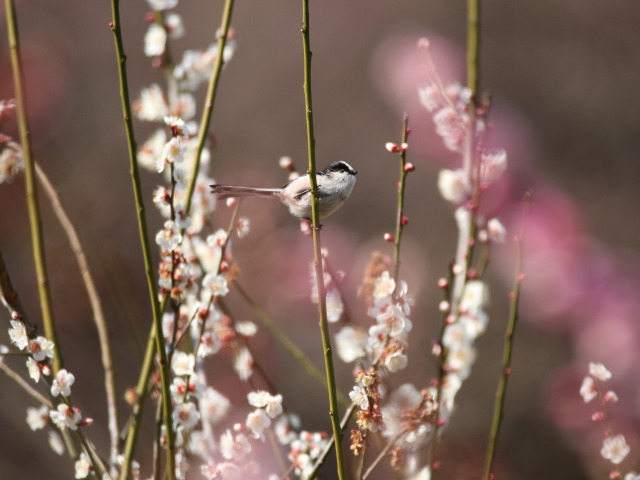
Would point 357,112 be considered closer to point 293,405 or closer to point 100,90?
point 100,90

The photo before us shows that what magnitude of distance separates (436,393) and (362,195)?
A: 2.94 metres

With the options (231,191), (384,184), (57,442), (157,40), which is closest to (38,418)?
(57,442)

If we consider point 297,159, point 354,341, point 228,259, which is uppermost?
point 297,159

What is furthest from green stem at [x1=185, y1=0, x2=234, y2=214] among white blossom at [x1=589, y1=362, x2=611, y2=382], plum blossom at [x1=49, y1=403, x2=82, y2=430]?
white blossom at [x1=589, y1=362, x2=611, y2=382]

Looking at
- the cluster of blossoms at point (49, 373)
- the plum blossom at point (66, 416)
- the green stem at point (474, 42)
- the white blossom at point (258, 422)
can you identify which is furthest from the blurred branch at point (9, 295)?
the green stem at point (474, 42)

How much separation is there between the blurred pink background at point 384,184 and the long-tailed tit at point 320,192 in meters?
0.31

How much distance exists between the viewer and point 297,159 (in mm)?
4168

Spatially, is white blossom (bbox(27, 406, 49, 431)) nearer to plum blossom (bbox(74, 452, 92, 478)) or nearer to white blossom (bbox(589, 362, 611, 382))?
Answer: plum blossom (bbox(74, 452, 92, 478))

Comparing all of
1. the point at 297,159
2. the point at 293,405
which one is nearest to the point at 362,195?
the point at 297,159

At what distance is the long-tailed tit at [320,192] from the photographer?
1.39 m

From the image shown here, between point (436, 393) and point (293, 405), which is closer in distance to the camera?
point (436, 393)

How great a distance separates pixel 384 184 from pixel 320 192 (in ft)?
9.24

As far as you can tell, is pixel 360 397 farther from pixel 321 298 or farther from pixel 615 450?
pixel 615 450

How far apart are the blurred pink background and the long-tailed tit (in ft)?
1.02
